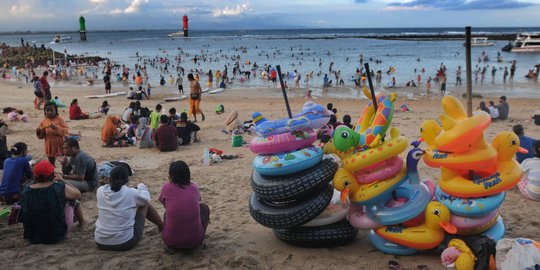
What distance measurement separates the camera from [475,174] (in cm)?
509

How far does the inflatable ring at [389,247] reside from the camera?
536cm

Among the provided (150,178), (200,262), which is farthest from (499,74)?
(200,262)

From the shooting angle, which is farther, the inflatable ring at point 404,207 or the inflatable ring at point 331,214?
the inflatable ring at point 331,214

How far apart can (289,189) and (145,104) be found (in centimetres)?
1705

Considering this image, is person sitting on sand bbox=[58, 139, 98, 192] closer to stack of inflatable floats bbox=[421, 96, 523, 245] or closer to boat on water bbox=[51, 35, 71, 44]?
stack of inflatable floats bbox=[421, 96, 523, 245]

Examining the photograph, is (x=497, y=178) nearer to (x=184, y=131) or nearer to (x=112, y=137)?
(x=184, y=131)

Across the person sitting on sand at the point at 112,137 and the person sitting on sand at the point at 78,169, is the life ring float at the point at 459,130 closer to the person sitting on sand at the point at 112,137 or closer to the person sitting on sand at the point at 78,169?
the person sitting on sand at the point at 78,169

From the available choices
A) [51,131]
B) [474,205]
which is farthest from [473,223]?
[51,131]

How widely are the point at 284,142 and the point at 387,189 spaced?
1.28 m

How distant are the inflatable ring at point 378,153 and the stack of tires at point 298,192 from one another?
1.06 feet

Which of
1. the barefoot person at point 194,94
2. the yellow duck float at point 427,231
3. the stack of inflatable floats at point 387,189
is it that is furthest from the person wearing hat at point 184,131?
the yellow duck float at point 427,231

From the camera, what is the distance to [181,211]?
17.3 feet

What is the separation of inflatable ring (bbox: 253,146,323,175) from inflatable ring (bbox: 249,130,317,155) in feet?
0.22

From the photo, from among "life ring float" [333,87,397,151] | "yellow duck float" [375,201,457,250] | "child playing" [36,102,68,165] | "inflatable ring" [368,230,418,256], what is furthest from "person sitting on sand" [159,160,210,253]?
"child playing" [36,102,68,165]
